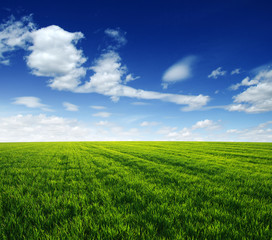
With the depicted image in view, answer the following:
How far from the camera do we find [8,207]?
171 inches

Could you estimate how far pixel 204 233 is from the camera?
10.0 ft

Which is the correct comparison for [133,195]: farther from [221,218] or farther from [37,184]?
[37,184]

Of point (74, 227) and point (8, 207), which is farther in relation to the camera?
point (8, 207)

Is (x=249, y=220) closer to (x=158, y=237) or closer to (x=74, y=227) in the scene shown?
(x=158, y=237)

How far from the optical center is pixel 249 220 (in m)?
3.61

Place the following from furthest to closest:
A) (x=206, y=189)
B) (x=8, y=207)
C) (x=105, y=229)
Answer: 1. (x=206, y=189)
2. (x=8, y=207)
3. (x=105, y=229)

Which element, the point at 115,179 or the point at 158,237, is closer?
the point at 158,237

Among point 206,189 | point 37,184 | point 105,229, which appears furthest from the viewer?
point 37,184

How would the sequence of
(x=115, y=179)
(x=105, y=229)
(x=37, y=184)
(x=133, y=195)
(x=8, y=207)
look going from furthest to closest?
(x=115, y=179), (x=37, y=184), (x=133, y=195), (x=8, y=207), (x=105, y=229)

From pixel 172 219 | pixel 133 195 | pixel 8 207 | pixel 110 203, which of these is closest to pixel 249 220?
pixel 172 219

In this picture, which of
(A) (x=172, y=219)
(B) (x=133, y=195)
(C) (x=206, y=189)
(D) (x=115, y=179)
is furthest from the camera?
(D) (x=115, y=179)

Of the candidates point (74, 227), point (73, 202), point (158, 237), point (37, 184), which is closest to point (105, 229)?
point (74, 227)

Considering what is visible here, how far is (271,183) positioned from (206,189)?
3366 mm

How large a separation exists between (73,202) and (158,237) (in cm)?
269
